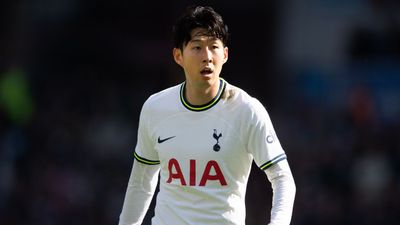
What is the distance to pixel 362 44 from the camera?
49.0 feet

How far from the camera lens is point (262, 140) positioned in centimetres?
526

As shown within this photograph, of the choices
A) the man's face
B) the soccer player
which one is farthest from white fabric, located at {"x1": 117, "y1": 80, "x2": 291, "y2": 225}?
the man's face

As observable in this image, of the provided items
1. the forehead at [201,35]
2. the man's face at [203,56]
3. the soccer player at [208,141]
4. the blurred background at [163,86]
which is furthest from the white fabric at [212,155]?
the blurred background at [163,86]

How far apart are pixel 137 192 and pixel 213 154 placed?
25.8 inches

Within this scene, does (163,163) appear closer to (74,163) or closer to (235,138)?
(235,138)

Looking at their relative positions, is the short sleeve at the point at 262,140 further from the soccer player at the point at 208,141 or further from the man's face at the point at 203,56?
the man's face at the point at 203,56

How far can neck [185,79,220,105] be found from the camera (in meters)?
5.42

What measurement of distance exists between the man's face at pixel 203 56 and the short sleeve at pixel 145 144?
0.40m

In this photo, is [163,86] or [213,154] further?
[163,86]

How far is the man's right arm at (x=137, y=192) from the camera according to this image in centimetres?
577

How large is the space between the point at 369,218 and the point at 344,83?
10.6 feet

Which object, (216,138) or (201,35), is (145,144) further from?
(201,35)

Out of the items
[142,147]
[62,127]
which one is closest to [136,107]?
[62,127]

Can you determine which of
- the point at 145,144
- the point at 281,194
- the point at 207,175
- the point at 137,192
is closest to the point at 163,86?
the point at 137,192
